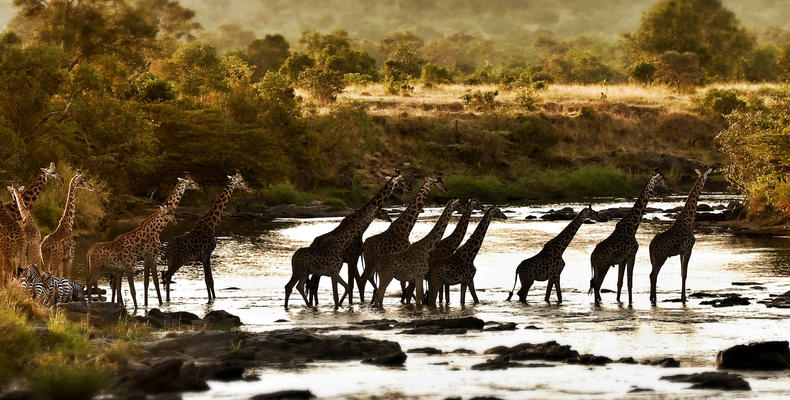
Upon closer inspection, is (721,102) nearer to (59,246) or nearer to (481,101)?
(481,101)

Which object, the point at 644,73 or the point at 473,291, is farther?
the point at 644,73

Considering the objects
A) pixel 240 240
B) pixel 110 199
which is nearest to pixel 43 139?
pixel 110 199

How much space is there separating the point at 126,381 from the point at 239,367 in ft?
4.46

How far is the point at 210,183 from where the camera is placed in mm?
50812

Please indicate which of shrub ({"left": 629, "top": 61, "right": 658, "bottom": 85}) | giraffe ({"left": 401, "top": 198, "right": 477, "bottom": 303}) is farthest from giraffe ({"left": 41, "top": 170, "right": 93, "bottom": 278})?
shrub ({"left": 629, "top": 61, "right": 658, "bottom": 85})

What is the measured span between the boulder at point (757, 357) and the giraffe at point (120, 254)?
9218mm

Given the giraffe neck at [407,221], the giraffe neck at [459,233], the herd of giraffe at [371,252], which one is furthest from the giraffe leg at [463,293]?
the giraffe neck at [407,221]

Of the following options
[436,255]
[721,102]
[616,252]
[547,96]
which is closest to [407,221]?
[436,255]

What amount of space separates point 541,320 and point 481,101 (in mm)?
55884

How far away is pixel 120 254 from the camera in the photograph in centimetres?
1856

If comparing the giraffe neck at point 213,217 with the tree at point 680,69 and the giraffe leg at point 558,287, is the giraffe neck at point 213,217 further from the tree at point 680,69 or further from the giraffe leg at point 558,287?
the tree at point 680,69

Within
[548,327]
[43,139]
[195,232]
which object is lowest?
[548,327]

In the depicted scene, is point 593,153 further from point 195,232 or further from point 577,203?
point 195,232

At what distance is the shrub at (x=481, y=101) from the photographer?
72.8 meters
